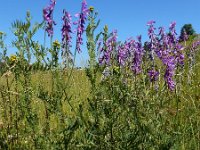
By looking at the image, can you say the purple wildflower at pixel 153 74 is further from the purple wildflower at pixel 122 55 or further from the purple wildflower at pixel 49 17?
the purple wildflower at pixel 49 17

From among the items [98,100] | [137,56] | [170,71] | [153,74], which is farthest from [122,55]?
[98,100]

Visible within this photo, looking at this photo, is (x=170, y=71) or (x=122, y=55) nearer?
(x=170, y=71)

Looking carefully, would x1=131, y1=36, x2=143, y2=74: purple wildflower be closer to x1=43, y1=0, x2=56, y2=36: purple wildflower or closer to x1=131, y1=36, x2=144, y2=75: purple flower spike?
x1=131, y1=36, x2=144, y2=75: purple flower spike

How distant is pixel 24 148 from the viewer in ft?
11.5

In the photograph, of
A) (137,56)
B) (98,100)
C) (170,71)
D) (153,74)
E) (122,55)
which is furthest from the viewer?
(137,56)

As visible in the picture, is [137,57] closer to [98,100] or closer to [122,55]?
[122,55]

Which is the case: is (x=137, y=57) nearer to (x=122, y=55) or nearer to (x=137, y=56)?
(x=137, y=56)

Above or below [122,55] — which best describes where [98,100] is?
below

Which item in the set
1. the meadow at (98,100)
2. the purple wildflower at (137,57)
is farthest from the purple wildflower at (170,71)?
the purple wildflower at (137,57)

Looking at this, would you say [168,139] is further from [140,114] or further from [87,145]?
[87,145]

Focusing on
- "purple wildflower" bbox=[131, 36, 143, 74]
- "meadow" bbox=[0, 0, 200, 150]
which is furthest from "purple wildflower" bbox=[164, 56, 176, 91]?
"purple wildflower" bbox=[131, 36, 143, 74]

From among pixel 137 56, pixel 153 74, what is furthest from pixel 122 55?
pixel 153 74

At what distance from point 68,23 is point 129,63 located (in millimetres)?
824

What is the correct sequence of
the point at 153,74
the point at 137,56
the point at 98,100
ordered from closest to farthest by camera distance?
the point at 98,100 < the point at 153,74 < the point at 137,56
